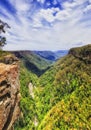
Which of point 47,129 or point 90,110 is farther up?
point 90,110

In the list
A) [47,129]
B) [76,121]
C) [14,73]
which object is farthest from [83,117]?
[14,73]

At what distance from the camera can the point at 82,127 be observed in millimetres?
184250

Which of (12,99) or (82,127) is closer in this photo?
(12,99)

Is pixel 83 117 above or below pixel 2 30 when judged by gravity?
below

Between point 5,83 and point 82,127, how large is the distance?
166m

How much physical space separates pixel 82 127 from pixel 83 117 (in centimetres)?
986

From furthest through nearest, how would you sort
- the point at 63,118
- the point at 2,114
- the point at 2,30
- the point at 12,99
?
the point at 63,118 < the point at 2,30 < the point at 12,99 < the point at 2,114

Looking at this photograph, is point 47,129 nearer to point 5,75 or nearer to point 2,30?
point 2,30

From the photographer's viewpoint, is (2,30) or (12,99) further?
(2,30)

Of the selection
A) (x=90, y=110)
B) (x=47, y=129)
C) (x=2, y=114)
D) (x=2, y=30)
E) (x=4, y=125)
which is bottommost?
(x=47, y=129)

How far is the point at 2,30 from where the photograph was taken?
58312mm

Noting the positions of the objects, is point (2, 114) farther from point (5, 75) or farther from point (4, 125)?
point (5, 75)

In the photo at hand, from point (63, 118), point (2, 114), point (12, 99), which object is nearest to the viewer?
point (2, 114)

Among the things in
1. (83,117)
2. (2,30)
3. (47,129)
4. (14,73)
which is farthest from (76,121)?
(14,73)
